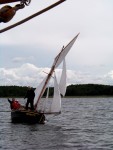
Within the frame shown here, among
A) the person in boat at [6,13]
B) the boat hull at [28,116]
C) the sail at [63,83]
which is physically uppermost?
the person in boat at [6,13]

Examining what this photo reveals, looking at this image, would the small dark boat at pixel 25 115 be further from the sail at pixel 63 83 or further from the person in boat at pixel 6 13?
the person in boat at pixel 6 13

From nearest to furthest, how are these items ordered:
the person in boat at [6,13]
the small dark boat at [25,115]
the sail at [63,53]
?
the person in boat at [6,13] → the small dark boat at [25,115] → the sail at [63,53]

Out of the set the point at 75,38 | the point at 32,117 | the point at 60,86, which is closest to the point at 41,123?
the point at 32,117

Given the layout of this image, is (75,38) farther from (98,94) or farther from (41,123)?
(98,94)

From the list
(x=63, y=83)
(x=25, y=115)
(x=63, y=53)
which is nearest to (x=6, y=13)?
(x=63, y=83)

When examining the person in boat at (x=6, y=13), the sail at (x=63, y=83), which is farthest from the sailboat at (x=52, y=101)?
the person in boat at (x=6, y=13)

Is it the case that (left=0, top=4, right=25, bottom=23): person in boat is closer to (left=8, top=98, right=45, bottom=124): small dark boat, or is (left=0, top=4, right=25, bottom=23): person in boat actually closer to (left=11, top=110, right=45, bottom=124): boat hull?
(left=8, top=98, right=45, bottom=124): small dark boat

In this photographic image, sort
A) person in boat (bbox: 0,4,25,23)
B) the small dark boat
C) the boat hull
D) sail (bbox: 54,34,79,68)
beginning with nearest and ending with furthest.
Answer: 1. person in boat (bbox: 0,4,25,23)
2. the small dark boat
3. the boat hull
4. sail (bbox: 54,34,79,68)

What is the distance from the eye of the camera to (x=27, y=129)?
105ft

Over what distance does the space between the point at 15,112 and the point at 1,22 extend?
28.0m

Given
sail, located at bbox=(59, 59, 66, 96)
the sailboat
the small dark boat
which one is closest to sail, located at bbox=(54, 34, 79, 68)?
the sailboat

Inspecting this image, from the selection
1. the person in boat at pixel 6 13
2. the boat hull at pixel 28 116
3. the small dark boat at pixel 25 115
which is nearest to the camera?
the person in boat at pixel 6 13

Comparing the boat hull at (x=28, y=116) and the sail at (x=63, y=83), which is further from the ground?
the sail at (x=63, y=83)

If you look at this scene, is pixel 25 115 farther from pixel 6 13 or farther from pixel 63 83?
pixel 6 13
